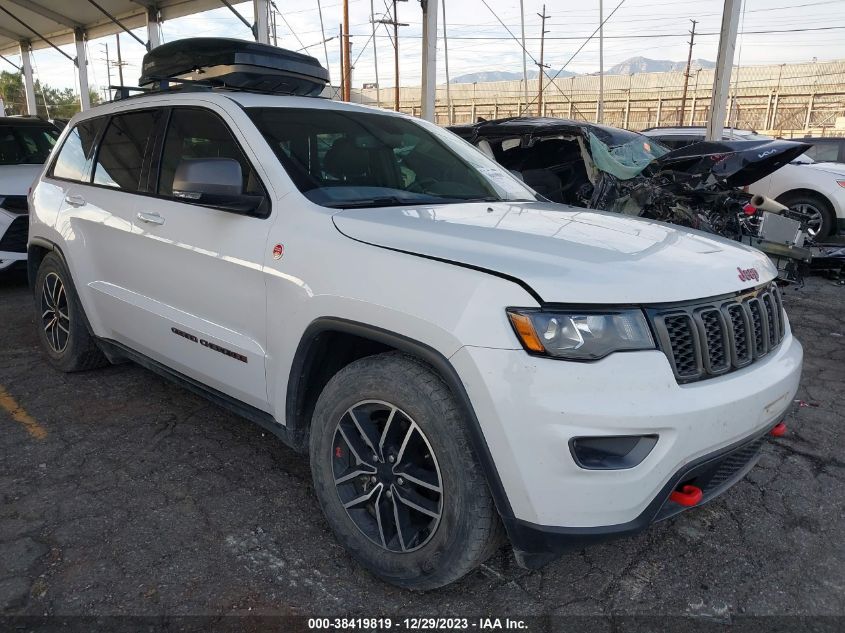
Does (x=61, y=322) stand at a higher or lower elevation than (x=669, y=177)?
lower

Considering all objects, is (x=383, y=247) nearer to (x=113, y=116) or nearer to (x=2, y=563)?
(x=2, y=563)

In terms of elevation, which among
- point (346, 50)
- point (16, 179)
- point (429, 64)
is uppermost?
point (346, 50)

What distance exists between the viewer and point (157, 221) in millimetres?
3197

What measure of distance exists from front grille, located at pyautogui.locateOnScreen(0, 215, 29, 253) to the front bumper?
6203 mm

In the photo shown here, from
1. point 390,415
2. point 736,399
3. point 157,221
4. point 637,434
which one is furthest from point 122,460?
point 736,399

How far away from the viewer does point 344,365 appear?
2621 millimetres

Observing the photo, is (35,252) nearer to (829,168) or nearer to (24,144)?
(24,144)

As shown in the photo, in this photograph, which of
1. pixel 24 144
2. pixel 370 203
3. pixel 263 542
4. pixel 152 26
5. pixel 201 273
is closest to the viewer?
pixel 263 542

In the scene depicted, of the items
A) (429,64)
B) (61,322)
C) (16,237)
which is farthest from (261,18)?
(61,322)

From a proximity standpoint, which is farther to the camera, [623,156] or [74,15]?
[74,15]

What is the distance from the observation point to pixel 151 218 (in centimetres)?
324

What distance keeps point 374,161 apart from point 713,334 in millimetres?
1738

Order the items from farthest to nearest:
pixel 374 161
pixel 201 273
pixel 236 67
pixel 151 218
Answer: pixel 236 67 → pixel 151 218 → pixel 374 161 → pixel 201 273

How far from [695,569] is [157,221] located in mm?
2822
